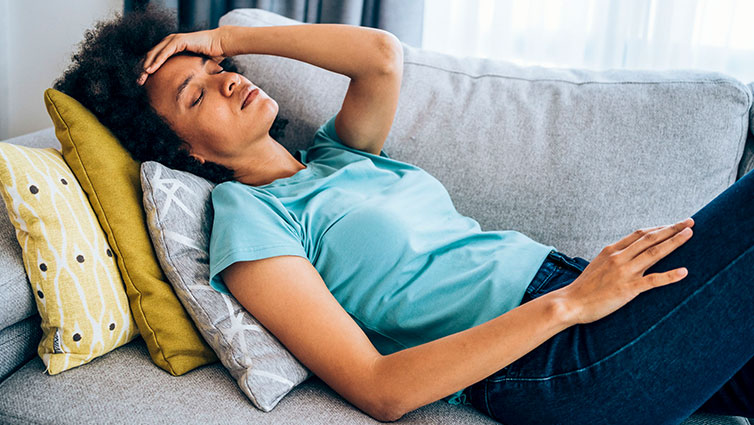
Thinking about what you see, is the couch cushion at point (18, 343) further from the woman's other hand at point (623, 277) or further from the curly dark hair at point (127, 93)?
the woman's other hand at point (623, 277)

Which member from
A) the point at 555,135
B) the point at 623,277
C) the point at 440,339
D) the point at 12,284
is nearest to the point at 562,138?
the point at 555,135

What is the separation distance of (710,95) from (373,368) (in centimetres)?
113

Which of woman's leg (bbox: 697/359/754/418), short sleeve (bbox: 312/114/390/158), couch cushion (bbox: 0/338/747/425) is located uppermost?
short sleeve (bbox: 312/114/390/158)

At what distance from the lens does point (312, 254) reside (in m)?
1.19

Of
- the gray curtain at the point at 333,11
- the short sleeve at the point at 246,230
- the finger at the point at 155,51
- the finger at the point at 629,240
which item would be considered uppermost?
the gray curtain at the point at 333,11

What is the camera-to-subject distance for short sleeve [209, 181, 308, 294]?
1045 mm

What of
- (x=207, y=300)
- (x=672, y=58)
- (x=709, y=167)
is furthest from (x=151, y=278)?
(x=672, y=58)

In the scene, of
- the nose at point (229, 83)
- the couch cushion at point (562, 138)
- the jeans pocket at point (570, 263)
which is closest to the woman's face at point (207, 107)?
the nose at point (229, 83)

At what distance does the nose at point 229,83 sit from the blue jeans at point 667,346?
0.84m

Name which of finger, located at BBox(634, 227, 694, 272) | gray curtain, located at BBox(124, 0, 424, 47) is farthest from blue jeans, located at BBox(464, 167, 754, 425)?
gray curtain, located at BBox(124, 0, 424, 47)

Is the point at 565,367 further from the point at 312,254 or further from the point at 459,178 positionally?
the point at 459,178

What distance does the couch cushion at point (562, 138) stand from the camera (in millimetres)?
1475

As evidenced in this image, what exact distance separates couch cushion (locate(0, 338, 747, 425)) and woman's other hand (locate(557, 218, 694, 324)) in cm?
27

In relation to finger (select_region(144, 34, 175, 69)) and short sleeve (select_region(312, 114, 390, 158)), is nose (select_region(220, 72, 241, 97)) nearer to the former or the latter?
finger (select_region(144, 34, 175, 69))
